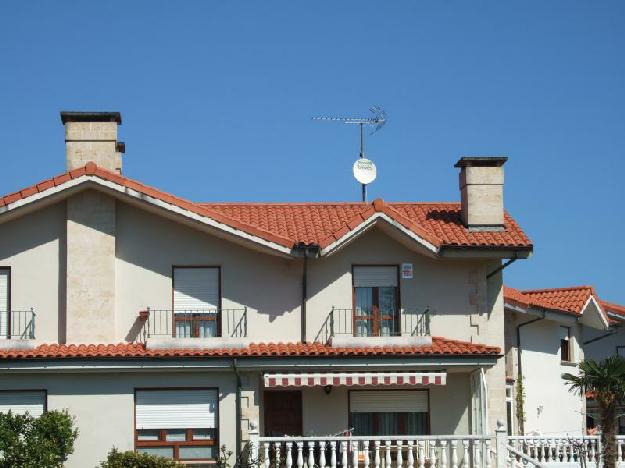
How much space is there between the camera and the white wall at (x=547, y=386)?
42906 millimetres

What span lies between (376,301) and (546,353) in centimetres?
1111

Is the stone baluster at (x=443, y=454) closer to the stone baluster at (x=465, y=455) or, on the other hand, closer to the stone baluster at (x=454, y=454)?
the stone baluster at (x=454, y=454)

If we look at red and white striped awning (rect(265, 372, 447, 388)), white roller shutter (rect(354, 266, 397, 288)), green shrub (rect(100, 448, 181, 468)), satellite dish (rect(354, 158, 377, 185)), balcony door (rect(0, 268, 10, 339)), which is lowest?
green shrub (rect(100, 448, 181, 468))

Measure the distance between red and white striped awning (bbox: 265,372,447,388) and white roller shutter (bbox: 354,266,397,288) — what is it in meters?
3.71

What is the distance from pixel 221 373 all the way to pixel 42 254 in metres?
5.75

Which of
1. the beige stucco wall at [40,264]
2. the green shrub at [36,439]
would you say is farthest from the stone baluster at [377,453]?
the beige stucco wall at [40,264]

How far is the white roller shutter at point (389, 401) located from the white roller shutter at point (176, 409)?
3876 mm

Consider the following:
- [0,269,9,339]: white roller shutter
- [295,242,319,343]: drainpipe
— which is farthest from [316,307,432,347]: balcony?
[0,269,9,339]: white roller shutter

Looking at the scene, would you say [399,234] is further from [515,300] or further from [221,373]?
[515,300]

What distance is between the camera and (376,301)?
114 feet

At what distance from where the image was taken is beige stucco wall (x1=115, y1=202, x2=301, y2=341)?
112ft

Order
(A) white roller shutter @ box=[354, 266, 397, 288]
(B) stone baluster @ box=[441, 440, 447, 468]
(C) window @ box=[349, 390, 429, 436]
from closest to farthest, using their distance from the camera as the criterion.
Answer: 1. (B) stone baluster @ box=[441, 440, 447, 468]
2. (C) window @ box=[349, 390, 429, 436]
3. (A) white roller shutter @ box=[354, 266, 397, 288]

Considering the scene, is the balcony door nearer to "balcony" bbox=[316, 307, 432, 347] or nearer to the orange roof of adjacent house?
"balcony" bbox=[316, 307, 432, 347]

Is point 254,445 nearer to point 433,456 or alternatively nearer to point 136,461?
point 136,461
